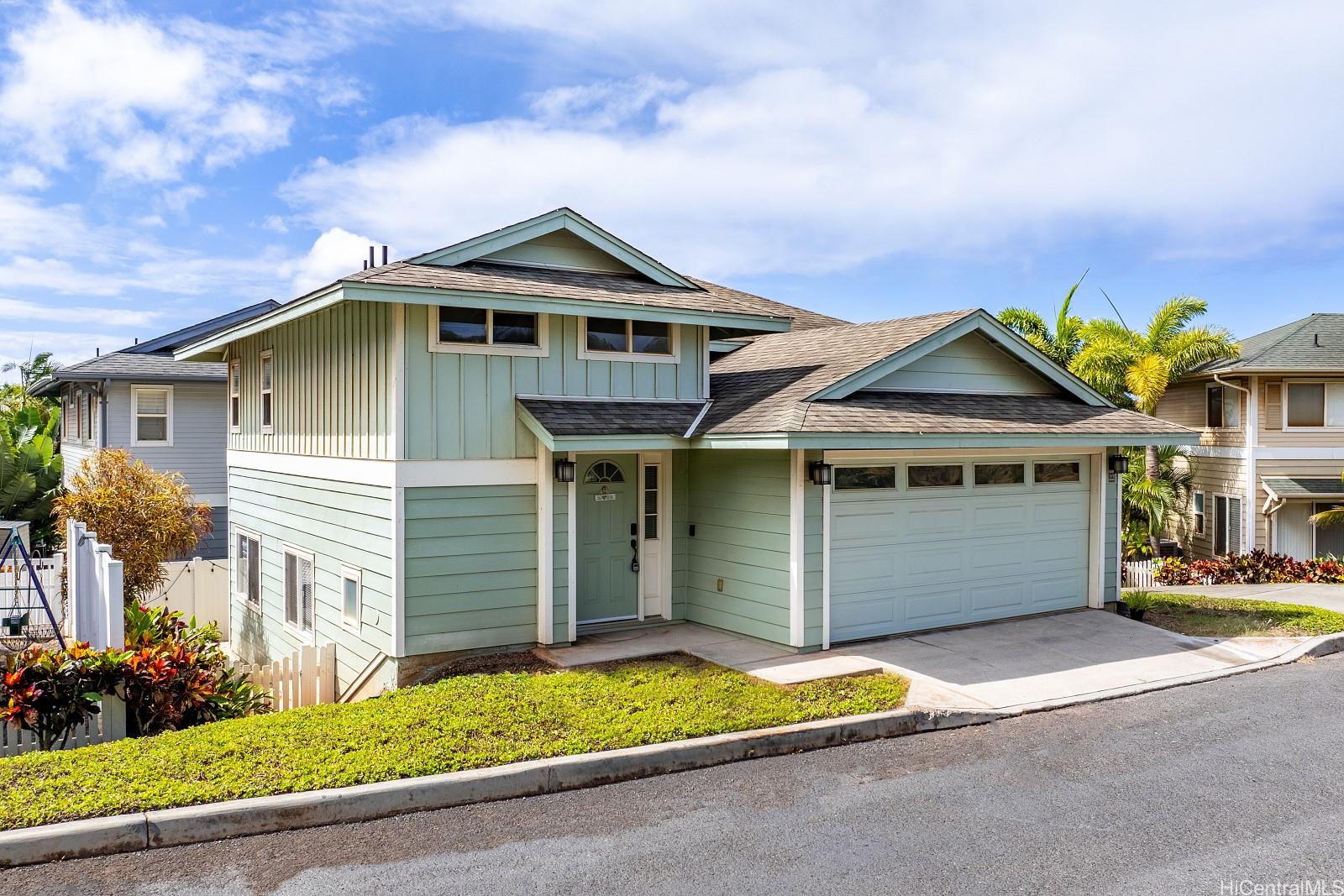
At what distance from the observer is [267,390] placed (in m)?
13.7

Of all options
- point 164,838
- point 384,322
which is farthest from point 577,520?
point 164,838

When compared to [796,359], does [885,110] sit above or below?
above

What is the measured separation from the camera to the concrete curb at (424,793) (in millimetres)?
5219

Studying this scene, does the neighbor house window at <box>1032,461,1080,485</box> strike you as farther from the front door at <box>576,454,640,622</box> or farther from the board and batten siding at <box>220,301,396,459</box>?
the board and batten siding at <box>220,301,396,459</box>

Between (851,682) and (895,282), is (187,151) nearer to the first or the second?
(851,682)

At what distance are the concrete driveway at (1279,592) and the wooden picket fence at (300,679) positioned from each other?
13.7m

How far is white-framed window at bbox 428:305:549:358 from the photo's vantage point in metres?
9.84

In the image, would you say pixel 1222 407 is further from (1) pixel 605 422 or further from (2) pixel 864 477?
(1) pixel 605 422

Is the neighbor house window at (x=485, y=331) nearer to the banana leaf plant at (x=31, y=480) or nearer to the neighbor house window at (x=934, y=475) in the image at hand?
the neighbor house window at (x=934, y=475)

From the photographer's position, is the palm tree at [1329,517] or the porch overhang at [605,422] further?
the palm tree at [1329,517]

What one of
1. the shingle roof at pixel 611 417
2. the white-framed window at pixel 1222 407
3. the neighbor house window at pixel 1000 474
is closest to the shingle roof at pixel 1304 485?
the white-framed window at pixel 1222 407

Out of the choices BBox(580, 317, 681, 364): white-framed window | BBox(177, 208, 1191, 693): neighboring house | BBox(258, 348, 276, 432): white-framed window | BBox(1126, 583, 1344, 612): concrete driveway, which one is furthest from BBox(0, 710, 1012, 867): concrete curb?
BBox(1126, 583, 1344, 612): concrete driveway

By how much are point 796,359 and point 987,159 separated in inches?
362

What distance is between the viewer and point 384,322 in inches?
386
